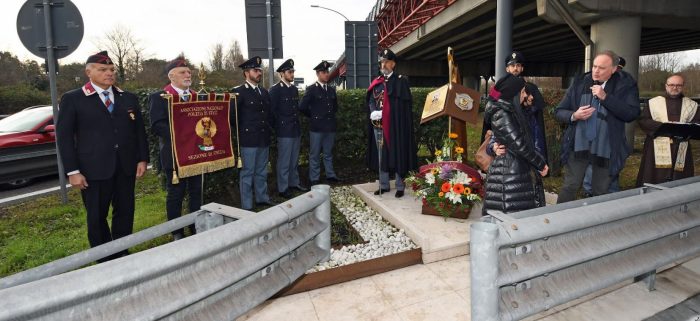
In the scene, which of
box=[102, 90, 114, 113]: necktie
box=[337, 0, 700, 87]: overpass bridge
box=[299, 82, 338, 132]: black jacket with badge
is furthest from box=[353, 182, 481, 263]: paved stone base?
box=[337, 0, 700, 87]: overpass bridge

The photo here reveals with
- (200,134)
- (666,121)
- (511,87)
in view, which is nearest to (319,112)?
(200,134)

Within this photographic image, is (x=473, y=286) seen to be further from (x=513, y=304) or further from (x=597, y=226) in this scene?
(x=597, y=226)

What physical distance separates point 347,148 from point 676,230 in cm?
564

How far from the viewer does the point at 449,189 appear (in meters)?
4.58

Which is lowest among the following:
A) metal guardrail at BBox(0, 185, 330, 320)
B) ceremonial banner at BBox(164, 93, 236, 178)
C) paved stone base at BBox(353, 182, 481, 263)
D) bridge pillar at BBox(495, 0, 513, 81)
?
paved stone base at BBox(353, 182, 481, 263)

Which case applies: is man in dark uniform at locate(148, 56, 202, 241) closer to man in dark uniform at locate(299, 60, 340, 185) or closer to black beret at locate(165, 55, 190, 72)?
black beret at locate(165, 55, 190, 72)

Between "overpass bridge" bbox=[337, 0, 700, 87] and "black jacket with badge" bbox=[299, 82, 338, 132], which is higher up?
"overpass bridge" bbox=[337, 0, 700, 87]

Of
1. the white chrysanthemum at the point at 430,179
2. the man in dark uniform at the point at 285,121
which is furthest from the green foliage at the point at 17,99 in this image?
the white chrysanthemum at the point at 430,179

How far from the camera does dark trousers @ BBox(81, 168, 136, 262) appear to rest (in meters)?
3.79

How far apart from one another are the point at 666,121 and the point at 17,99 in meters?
32.0

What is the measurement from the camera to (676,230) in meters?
2.52

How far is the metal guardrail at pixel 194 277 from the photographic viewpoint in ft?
4.01

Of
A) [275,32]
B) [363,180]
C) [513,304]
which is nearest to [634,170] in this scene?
[363,180]

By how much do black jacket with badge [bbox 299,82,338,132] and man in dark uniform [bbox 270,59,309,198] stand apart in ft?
0.97
